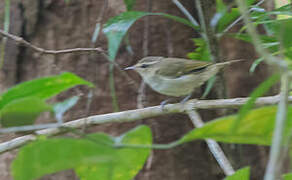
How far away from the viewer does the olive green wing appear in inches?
68.2

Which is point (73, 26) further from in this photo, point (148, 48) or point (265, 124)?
point (265, 124)

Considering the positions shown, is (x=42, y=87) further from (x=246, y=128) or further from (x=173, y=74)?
(x=173, y=74)

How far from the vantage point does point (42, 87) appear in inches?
26.9

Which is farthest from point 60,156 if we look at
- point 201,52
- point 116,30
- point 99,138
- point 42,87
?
point 201,52

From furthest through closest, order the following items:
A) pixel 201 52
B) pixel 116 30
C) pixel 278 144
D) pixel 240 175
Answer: pixel 201 52 < pixel 116 30 < pixel 240 175 < pixel 278 144

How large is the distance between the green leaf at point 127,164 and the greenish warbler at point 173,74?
1.11 m

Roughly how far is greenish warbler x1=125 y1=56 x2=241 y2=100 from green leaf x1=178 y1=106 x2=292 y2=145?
1.16 m

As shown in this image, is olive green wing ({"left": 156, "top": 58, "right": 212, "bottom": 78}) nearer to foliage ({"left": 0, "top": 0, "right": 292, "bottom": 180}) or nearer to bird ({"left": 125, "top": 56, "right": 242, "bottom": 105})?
bird ({"left": 125, "top": 56, "right": 242, "bottom": 105})

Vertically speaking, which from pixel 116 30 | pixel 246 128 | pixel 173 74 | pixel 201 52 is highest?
pixel 116 30

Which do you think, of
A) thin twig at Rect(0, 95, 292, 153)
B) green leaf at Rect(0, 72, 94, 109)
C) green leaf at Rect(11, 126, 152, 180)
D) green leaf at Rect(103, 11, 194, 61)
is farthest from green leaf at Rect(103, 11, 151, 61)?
green leaf at Rect(11, 126, 152, 180)

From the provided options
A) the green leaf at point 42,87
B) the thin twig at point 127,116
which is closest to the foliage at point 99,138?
the green leaf at point 42,87

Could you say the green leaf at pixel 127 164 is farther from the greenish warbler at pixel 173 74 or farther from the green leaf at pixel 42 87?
the greenish warbler at pixel 173 74

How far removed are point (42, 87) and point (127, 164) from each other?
23 cm

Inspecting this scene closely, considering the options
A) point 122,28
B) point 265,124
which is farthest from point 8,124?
point 122,28
